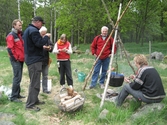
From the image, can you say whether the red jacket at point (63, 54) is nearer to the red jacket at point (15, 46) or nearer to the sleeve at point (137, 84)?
the red jacket at point (15, 46)

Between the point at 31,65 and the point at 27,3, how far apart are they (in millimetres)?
29987

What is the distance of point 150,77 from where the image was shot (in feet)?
11.9

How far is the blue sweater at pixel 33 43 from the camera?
3.85m

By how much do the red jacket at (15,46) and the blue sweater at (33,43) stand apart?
43 cm

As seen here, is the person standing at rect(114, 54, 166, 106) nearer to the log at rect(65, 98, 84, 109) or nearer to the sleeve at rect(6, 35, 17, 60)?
the log at rect(65, 98, 84, 109)

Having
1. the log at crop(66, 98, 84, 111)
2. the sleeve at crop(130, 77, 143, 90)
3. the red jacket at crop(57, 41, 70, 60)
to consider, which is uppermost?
the red jacket at crop(57, 41, 70, 60)

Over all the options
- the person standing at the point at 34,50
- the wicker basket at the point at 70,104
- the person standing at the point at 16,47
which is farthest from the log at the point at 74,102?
the person standing at the point at 16,47

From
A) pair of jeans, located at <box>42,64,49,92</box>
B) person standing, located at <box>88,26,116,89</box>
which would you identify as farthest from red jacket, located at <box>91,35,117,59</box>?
pair of jeans, located at <box>42,64,49,92</box>

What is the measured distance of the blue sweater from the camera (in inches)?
152

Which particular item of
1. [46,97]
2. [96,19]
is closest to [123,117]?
[46,97]

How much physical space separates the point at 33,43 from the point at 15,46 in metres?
0.65

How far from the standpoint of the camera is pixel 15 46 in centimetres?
437

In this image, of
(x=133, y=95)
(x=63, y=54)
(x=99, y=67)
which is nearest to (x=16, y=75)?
(x=63, y=54)

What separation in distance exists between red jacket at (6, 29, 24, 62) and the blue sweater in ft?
1.40
